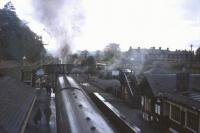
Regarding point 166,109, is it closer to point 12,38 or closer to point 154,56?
point 12,38

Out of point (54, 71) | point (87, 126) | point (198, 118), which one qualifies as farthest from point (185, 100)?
point (54, 71)

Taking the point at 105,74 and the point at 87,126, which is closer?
the point at 87,126

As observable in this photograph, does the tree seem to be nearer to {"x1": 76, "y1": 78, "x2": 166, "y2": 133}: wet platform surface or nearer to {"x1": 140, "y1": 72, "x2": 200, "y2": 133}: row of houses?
{"x1": 76, "y1": 78, "x2": 166, "y2": 133}: wet platform surface

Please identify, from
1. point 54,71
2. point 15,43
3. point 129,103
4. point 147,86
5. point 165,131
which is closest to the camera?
point 165,131

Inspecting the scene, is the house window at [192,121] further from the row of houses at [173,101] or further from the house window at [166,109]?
the house window at [166,109]

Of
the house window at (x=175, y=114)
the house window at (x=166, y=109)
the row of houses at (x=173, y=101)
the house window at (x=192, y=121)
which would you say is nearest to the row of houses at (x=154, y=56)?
the row of houses at (x=173, y=101)

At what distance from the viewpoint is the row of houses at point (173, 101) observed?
15013mm

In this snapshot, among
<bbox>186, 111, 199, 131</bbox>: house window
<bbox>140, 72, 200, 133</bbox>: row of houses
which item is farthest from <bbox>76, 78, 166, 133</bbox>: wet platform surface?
<bbox>186, 111, 199, 131</bbox>: house window

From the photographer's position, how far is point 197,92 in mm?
18219

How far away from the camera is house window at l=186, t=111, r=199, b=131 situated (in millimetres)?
14422

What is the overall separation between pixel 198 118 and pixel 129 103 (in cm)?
1354

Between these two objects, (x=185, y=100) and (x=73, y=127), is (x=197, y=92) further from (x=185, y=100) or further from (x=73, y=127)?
(x=73, y=127)

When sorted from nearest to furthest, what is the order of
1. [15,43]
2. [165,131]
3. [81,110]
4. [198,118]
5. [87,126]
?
[87,126] < [81,110] < [198,118] < [165,131] < [15,43]

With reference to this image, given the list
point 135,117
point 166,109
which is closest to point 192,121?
point 166,109
